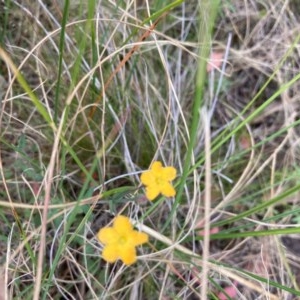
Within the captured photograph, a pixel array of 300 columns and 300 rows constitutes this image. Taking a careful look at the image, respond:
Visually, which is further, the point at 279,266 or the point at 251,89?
the point at 251,89

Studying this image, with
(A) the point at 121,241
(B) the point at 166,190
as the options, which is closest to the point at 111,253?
(A) the point at 121,241

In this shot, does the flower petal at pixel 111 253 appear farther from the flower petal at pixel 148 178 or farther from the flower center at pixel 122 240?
the flower petal at pixel 148 178

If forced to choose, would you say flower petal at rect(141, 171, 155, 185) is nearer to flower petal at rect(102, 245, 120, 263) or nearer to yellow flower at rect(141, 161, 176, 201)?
yellow flower at rect(141, 161, 176, 201)

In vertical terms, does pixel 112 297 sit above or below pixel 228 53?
below

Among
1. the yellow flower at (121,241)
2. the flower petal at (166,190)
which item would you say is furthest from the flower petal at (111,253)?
the flower petal at (166,190)

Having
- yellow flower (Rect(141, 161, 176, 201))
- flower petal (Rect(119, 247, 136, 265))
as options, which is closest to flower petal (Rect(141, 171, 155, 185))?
yellow flower (Rect(141, 161, 176, 201))

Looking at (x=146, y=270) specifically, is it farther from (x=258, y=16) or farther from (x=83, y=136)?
(x=258, y=16)

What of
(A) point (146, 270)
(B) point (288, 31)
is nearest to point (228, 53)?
(B) point (288, 31)

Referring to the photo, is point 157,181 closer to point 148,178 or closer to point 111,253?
point 148,178
